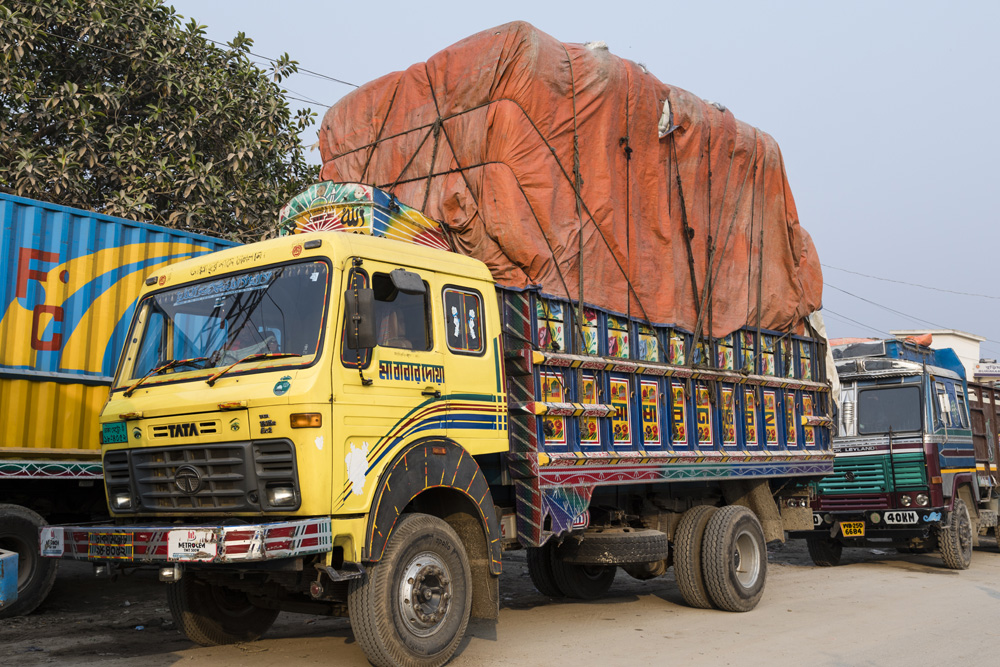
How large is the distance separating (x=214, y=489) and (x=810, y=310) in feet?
22.1

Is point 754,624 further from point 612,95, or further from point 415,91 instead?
point 415,91

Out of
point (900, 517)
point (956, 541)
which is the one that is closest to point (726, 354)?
point (900, 517)

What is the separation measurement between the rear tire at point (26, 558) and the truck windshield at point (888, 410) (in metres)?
9.67

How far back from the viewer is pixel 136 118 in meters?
14.5

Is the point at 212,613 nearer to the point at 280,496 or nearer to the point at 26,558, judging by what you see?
the point at 280,496

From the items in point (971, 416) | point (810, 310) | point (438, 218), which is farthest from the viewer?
point (971, 416)

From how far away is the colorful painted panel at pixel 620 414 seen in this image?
7098 mm

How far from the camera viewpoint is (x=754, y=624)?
24.5ft

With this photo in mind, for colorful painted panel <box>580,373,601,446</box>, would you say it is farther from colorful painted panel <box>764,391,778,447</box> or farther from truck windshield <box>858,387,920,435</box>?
truck windshield <box>858,387,920,435</box>

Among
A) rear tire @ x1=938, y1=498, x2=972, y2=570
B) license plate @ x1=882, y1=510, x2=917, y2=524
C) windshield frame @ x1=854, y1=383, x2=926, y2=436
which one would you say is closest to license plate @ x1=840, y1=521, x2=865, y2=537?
license plate @ x1=882, y1=510, x2=917, y2=524

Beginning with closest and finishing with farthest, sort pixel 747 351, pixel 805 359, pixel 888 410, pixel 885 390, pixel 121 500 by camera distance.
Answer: pixel 121 500
pixel 747 351
pixel 805 359
pixel 888 410
pixel 885 390

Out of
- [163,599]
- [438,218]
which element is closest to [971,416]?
[438,218]

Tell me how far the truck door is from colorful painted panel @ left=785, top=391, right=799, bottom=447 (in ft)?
15.0

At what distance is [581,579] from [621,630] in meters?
1.72
